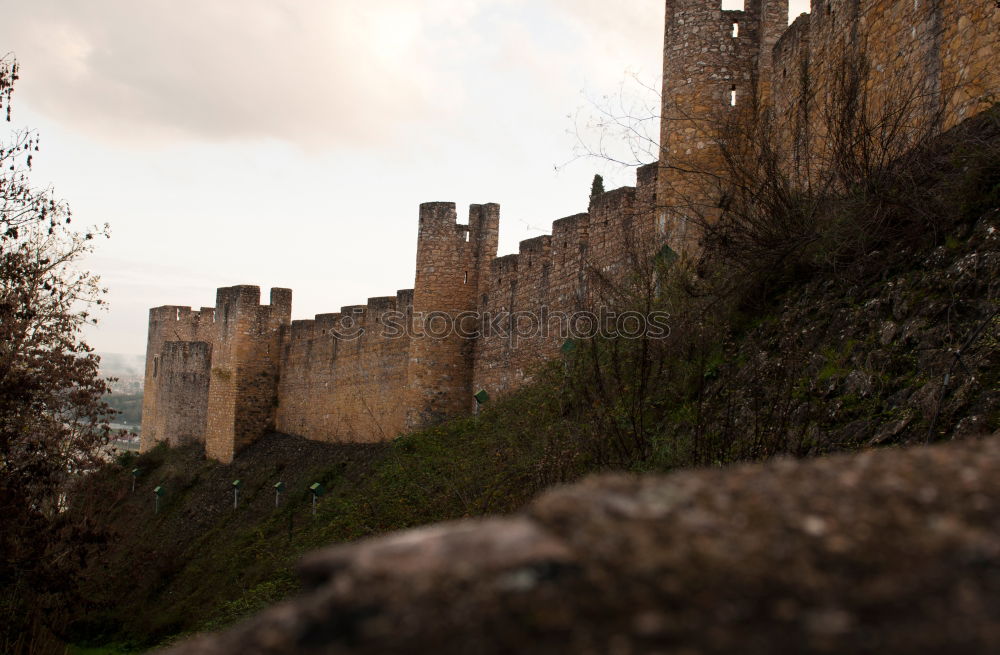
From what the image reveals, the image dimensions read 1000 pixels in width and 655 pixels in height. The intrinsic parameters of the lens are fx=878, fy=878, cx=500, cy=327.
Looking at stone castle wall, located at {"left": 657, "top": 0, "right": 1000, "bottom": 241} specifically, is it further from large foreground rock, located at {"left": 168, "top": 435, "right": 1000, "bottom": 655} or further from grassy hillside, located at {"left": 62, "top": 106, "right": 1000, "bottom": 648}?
large foreground rock, located at {"left": 168, "top": 435, "right": 1000, "bottom": 655}

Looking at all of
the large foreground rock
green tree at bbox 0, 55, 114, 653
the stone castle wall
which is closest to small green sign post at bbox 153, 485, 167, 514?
green tree at bbox 0, 55, 114, 653

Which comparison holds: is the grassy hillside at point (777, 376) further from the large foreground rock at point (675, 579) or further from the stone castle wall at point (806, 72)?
the large foreground rock at point (675, 579)

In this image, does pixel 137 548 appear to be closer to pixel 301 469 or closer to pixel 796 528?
pixel 301 469

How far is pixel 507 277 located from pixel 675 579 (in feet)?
56.9

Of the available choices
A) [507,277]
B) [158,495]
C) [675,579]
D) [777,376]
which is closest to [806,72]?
[777,376]

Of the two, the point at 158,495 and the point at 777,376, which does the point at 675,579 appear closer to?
the point at 777,376

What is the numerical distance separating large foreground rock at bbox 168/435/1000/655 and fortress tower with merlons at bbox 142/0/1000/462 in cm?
601

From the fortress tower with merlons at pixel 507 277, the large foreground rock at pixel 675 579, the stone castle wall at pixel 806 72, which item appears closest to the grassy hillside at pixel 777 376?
the stone castle wall at pixel 806 72

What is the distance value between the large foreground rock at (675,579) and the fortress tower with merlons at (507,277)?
6013 mm

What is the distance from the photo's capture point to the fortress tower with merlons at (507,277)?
305 inches

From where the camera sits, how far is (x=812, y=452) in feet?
16.4

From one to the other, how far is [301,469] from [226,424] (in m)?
5.85

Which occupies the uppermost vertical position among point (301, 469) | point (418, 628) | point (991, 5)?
point (991, 5)

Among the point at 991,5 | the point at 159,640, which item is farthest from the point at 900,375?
the point at 159,640
